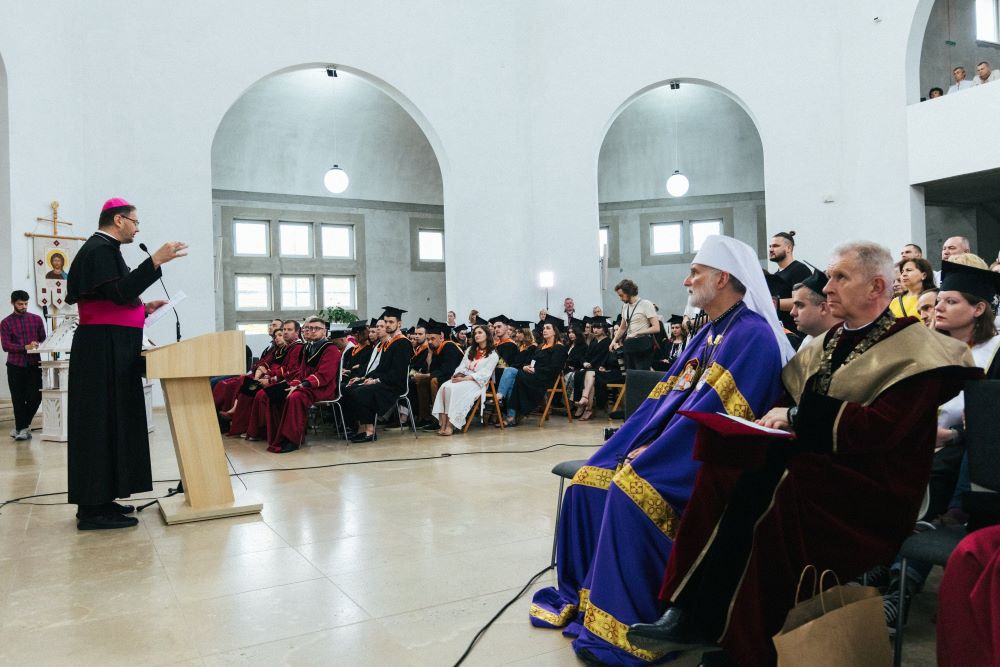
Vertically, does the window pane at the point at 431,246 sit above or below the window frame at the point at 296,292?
above

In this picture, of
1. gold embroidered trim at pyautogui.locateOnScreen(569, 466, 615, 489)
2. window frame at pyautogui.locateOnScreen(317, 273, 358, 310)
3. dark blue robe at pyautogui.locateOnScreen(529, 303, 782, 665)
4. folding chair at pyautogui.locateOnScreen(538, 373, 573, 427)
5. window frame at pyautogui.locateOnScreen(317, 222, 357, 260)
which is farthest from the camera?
window frame at pyautogui.locateOnScreen(317, 273, 358, 310)

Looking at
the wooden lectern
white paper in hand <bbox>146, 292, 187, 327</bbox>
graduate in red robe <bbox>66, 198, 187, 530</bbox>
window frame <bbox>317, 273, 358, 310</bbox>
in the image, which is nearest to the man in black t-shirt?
the wooden lectern

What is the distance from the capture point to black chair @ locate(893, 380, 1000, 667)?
241cm

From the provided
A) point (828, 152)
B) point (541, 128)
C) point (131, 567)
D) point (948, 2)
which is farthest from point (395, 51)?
point (131, 567)

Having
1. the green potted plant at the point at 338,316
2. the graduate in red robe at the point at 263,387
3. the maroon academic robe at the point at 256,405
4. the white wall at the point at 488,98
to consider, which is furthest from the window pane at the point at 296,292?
the graduate in red robe at the point at 263,387

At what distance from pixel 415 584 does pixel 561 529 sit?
32.4 inches

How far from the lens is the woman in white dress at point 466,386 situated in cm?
899

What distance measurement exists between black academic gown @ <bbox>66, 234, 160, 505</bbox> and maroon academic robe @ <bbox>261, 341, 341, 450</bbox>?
3.24 m

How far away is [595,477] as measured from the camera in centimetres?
306

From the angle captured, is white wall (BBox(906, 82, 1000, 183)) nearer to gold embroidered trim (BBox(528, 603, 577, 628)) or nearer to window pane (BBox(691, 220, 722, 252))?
window pane (BBox(691, 220, 722, 252))

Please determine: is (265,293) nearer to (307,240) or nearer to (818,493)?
(307,240)

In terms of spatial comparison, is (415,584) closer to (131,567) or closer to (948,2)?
(131,567)

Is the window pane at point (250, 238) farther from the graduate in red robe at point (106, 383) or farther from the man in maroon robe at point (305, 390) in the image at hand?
the graduate in red robe at point (106, 383)

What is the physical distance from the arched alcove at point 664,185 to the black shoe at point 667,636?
53.4 feet
